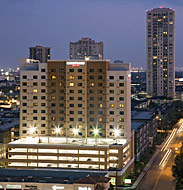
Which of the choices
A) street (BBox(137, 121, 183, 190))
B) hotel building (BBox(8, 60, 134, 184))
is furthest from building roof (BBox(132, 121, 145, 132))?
hotel building (BBox(8, 60, 134, 184))

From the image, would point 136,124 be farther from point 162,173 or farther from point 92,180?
point 92,180

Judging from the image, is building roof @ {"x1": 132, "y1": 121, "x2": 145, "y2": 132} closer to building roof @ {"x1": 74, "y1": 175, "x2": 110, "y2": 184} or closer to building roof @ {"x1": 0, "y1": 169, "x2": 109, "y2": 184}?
building roof @ {"x1": 0, "y1": 169, "x2": 109, "y2": 184}

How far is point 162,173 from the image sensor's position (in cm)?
8169

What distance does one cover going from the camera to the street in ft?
237

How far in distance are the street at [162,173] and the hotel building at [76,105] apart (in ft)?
14.2

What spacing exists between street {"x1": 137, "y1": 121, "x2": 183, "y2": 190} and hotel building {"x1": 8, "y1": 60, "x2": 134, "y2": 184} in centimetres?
434

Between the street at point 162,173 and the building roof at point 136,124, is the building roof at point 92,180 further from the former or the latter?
the building roof at point 136,124

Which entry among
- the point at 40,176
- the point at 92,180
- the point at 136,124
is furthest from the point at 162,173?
the point at 92,180

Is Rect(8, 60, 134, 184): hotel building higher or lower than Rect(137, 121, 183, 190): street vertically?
higher

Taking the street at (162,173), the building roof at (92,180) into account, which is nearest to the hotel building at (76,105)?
the street at (162,173)

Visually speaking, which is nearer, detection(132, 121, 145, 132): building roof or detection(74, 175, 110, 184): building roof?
detection(74, 175, 110, 184): building roof

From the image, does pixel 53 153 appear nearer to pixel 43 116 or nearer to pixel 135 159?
pixel 43 116

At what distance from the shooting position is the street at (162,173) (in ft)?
237

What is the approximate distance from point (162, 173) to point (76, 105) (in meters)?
19.6
